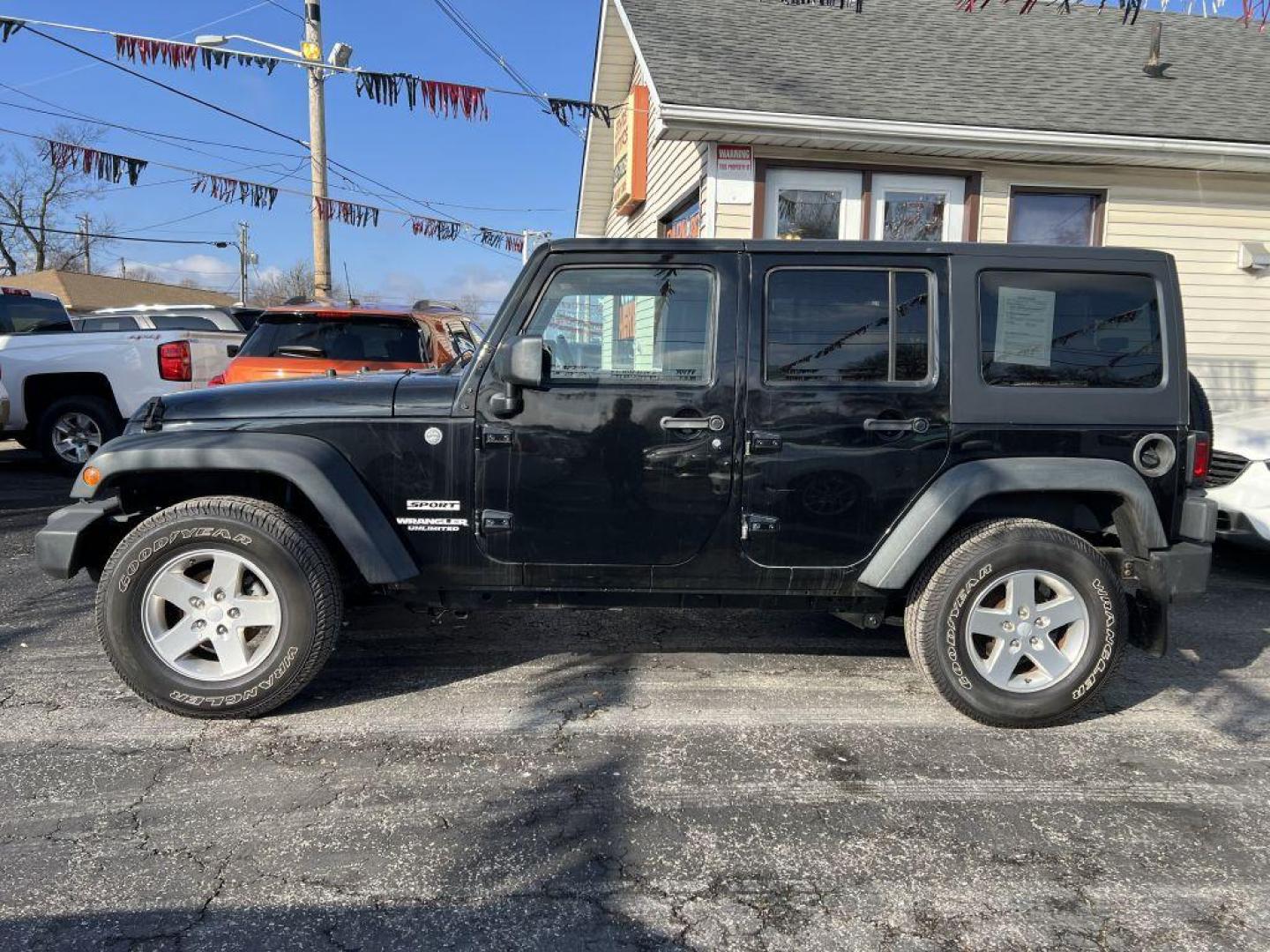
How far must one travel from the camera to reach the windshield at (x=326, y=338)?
6.43 meters

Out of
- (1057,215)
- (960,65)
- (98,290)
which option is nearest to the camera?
(1057,215)

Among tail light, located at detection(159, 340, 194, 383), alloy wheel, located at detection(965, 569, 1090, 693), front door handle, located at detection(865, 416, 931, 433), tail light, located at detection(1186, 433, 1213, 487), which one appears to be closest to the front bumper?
front door handle, located at detection(865, 416, 931, 433)

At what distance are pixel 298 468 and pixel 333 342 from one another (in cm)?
352

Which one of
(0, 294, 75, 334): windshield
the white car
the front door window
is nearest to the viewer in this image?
the white car

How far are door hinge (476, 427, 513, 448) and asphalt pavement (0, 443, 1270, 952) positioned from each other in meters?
1.12

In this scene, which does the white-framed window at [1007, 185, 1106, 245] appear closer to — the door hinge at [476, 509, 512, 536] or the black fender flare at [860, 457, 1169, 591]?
the black fender flare at [860, 457, 1169, 591]

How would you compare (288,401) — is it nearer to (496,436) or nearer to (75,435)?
(496,436)

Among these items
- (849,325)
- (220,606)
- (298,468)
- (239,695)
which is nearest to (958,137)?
(849,325)

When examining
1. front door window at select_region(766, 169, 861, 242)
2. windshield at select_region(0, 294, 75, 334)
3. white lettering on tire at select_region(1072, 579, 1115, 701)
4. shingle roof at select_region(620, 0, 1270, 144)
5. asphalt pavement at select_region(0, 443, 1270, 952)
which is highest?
shingle roof at select_region(620, 0, 1270, 144)

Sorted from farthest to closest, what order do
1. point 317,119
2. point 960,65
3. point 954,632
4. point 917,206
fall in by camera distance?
point 317,119 → point 960,65 → point 917,206 → point 954,632

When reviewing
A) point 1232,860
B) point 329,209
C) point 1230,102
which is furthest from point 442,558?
point 329,209

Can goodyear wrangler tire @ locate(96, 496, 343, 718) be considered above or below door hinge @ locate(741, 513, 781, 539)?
below

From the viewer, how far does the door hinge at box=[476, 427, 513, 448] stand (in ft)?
11.1

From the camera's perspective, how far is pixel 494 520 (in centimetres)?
342
